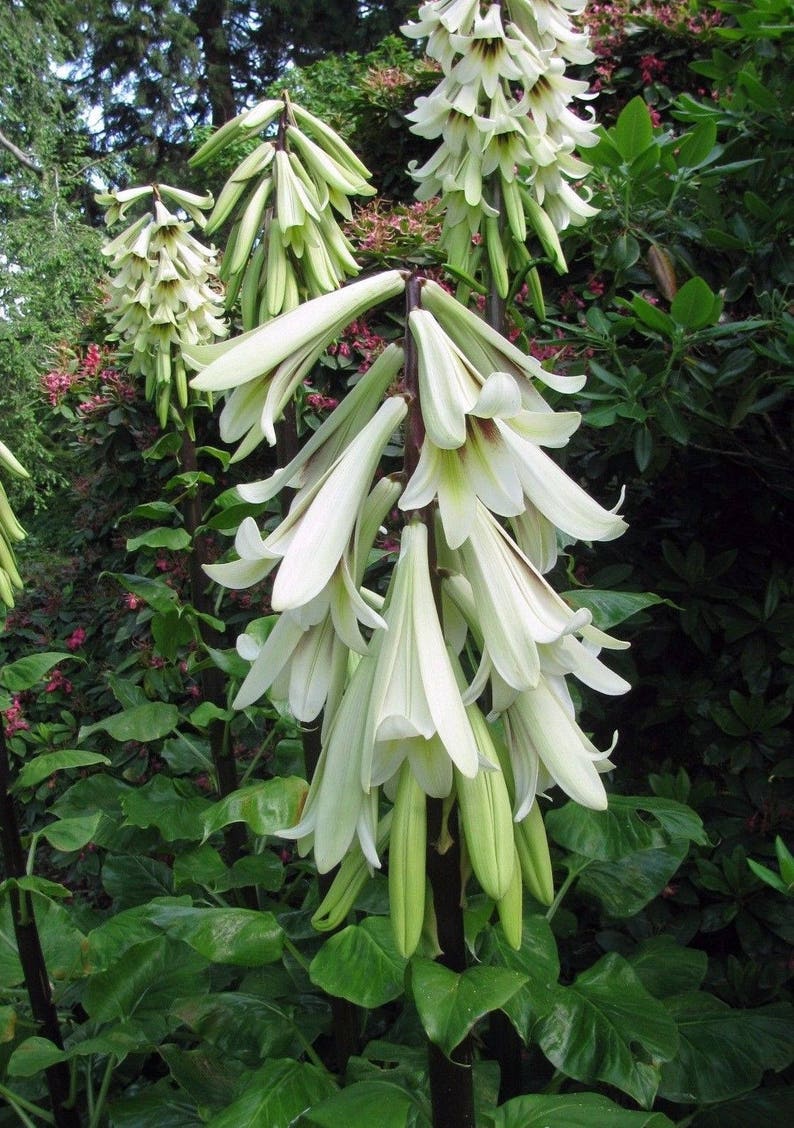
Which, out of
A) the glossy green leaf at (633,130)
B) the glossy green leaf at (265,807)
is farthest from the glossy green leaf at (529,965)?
the glossy green leaf at (633,130)

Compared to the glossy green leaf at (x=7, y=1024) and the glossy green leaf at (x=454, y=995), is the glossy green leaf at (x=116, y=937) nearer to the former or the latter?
the glossy green leaf at (x=7, y=1024)

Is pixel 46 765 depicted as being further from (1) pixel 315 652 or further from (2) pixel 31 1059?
(1) pixel 315 652

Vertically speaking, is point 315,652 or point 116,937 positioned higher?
point 315,652

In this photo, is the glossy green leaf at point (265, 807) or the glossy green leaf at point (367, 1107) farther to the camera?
the glossy green leaf at point (265, 807)

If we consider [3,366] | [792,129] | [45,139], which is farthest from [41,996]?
[45,139]

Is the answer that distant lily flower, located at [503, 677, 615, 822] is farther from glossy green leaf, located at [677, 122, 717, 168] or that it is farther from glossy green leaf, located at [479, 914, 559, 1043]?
glossy green leaf, located at [677, 122, 717, 168]

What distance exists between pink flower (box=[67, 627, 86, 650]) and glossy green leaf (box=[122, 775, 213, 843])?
7.23 ft

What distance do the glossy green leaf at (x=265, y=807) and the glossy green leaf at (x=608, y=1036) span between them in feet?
1.69

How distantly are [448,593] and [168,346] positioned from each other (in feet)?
5.97

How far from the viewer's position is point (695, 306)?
5.67 feet

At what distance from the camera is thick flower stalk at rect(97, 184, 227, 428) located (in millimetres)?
2420

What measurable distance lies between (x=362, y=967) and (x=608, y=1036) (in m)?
0.40

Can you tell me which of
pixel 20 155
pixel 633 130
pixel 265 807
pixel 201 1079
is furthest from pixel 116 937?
pixel 20 155

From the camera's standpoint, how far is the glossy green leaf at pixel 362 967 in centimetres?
106
